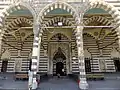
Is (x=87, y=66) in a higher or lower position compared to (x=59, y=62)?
lower

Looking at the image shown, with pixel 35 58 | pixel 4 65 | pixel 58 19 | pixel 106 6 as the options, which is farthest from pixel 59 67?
pixel 106 6

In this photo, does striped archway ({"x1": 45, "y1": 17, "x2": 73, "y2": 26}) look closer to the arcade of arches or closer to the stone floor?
the arcade of arches

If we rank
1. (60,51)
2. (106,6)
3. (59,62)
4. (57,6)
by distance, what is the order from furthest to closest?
(59,62)
(60,51)
(57,6)
(106,6)

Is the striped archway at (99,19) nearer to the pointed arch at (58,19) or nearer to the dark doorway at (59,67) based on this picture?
the pointed arch at (58,19)

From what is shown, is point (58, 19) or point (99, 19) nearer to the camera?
point (99, 19)

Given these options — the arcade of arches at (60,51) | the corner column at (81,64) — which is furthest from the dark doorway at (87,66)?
the corner column at (81,64)

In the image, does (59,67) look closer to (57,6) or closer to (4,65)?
(4,65)

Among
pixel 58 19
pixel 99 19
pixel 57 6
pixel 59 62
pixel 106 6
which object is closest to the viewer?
pixel 106 6

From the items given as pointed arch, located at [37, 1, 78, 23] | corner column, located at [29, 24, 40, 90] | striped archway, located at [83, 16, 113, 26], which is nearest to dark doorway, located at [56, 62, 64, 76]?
striped archway, located at [83, 16, 113, 26]

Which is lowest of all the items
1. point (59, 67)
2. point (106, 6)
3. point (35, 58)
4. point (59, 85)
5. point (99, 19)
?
point (59, 85)

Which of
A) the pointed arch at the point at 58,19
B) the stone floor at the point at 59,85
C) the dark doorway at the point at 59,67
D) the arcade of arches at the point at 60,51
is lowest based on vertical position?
the stone floor at the point at 59,85

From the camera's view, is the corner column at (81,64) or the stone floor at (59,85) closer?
the stone floor at (59,85)

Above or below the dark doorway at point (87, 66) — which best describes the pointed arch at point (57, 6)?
above

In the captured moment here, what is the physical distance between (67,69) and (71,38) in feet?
9.01
